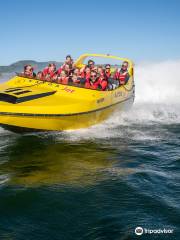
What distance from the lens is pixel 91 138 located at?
32.9 ft

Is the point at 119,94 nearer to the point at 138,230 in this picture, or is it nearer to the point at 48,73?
the point at 48,73

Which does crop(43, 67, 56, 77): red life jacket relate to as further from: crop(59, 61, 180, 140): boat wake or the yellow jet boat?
crop(59, 61, 180, 140): boat wake

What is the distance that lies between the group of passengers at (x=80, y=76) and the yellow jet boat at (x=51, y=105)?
1.10 feet

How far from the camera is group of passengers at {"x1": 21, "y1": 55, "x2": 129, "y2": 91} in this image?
11391 millimetres

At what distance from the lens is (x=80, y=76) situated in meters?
12.1

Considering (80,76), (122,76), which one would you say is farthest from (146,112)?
(80,76)

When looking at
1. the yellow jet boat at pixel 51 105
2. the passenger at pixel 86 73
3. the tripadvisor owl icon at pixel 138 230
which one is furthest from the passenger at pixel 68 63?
the tripadvisor owl icon at pixel 138 230

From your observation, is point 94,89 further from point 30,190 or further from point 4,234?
point 4,234

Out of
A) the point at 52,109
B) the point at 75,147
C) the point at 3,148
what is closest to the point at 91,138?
the point at 75,147

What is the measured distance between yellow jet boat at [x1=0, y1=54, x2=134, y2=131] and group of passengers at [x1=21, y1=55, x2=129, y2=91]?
1.10 ft

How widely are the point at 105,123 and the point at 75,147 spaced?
2.73 m

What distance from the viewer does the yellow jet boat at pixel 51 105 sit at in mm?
8773

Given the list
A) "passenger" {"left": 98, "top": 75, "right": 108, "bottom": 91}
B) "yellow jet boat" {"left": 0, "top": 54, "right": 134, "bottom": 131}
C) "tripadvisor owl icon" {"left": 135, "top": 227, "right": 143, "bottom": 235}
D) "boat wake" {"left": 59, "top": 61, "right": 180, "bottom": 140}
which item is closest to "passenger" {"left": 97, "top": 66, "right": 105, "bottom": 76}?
"passenger" {"left": 98, "top": 75, "right": 108, "bottom": 91}

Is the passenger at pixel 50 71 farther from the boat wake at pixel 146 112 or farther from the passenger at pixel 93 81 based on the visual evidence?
the boat wake at pixel 146 112
